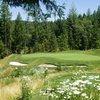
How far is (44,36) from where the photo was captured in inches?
3706

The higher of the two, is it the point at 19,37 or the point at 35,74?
the point at 35,74

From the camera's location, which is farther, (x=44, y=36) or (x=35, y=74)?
(x=44, y=36)

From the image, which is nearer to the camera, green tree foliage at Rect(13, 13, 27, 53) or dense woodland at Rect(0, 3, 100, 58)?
dense woodland at Rect(0, 3, 100, 58)

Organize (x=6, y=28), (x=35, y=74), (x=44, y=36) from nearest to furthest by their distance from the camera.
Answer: (x=35, y=74) → (x=6, y=28) → (x=44, y=36)

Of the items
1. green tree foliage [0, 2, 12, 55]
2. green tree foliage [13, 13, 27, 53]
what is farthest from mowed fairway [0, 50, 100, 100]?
green tree foliage [13, 13, 27, 53]

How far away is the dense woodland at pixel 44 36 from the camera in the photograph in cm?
8612

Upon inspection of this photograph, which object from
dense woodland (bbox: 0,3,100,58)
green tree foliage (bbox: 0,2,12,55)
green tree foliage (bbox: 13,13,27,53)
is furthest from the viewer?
green tree foliage (bbox: 13,13,27,53)

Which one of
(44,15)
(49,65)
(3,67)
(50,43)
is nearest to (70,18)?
(50,43)

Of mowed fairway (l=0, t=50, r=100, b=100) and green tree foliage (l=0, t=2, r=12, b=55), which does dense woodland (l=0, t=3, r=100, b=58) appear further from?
mowed fairway (l=0, t=50, r=100, b=100)

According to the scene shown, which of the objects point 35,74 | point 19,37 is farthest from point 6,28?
point 35,74

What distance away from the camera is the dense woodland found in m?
86.1

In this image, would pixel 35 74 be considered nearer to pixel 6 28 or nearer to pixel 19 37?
pixel 6 28

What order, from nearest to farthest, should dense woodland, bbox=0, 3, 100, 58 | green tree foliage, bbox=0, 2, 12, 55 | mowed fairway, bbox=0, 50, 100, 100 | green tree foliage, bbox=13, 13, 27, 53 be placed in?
mowed fairway, bbox=0, 50, 100, 100, green tree foliage, bbox=0, 2, 12, 55, dense woodland, bbox=0, 3, 100, 58, green tree foliage, bbox=13, 13, 27, 53

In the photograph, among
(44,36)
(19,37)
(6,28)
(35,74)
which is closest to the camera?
(35,74)
